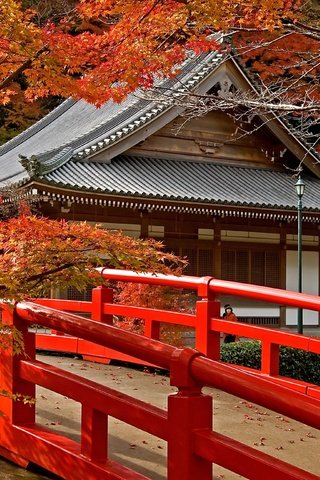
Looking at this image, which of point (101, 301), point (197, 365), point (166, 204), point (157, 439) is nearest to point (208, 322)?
point (101, 301)

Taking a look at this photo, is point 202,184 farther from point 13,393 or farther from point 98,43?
point 13,393

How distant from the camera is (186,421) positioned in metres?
3.20

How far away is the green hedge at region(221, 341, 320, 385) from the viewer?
9938mm

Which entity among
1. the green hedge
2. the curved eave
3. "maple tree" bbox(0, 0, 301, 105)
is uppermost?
"maple tree" bbox(0, 0, 301, 105)

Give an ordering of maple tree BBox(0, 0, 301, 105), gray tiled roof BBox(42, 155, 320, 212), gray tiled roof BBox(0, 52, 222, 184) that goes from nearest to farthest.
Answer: maple tree BBox(0, 0, 301, 105) → gray tiled roof BBox(42, 155, 320, 212) → gray tiled roof BBox(0, 52, 222, 184)

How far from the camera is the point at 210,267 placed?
18.3m

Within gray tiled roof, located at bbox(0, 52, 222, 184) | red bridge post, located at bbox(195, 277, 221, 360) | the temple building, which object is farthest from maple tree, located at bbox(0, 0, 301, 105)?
the temple building

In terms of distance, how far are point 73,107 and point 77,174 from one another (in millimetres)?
10153

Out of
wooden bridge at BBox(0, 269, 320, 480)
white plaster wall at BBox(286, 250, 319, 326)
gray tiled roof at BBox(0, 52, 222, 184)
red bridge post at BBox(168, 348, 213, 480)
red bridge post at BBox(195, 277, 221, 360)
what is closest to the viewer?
wooden bridge at BBox(0, 269, 320, 480)

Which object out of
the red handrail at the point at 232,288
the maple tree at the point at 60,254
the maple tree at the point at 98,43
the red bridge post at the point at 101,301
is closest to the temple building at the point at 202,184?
the red bridge post at the point at 101,301

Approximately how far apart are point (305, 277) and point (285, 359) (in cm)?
979

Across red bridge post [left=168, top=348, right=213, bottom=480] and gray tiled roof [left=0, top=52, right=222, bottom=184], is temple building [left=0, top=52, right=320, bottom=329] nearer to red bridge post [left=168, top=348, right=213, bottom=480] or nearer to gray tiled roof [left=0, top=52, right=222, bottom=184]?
gray tiled roof [left=0, top=52, right=222, bottom=184]

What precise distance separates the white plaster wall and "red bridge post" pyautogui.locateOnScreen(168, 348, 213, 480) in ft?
53.3

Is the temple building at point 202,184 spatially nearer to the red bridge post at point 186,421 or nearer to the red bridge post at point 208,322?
the red bridge post at point 208,322
